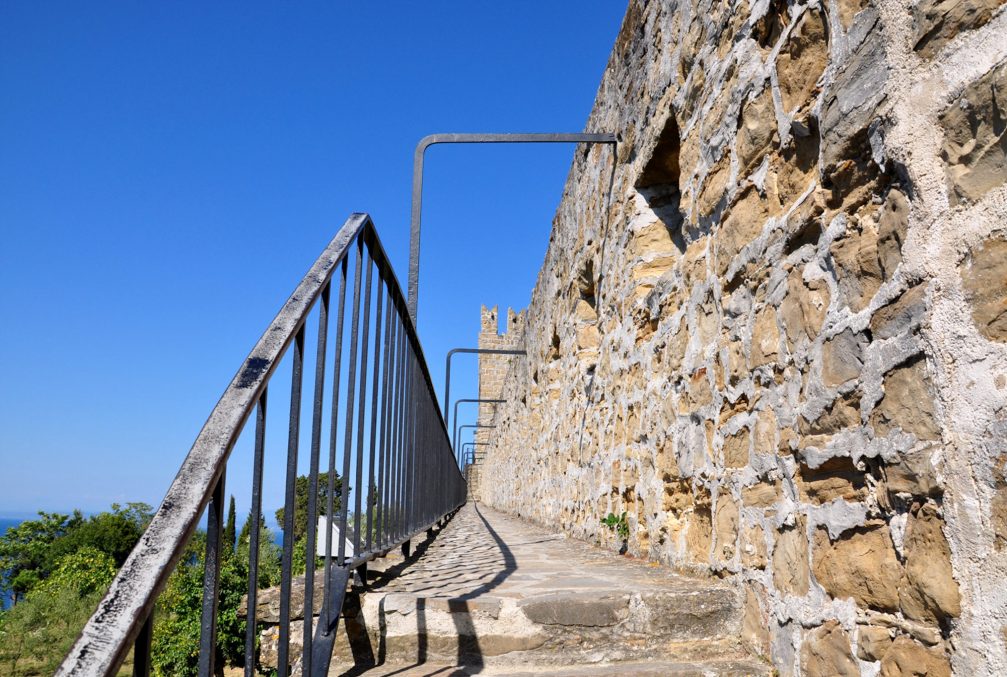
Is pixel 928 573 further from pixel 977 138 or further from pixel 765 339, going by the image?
pixel 765 339

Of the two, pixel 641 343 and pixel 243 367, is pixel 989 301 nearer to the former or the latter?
pixel 243 367

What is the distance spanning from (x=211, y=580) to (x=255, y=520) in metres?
0.17

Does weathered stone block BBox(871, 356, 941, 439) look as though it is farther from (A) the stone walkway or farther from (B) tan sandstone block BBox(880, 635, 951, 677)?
(A) the stone walkway

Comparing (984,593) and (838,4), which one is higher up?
(838,4)

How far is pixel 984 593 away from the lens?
1226mm

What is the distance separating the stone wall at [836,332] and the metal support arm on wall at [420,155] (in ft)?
4.38

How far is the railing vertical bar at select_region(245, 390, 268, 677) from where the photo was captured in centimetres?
127

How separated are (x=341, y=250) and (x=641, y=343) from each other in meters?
2.28

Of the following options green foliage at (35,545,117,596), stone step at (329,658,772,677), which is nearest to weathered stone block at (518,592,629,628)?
stone step at (329,658,772,677)

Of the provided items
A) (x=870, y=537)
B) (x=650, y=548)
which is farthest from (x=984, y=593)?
(x=650, y=548)

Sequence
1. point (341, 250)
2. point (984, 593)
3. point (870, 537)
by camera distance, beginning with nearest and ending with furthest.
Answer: point (984, 593) → point (870, 537) → point (341, 250)

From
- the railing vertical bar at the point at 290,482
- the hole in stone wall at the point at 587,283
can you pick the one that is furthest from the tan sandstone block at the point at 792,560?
the hole in stone wall at the point at 587,283

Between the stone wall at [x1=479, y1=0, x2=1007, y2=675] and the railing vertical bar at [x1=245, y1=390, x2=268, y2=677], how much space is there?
1.16 m

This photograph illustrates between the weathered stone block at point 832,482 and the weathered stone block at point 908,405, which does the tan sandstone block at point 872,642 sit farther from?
the weathered stone block at point 908,405
